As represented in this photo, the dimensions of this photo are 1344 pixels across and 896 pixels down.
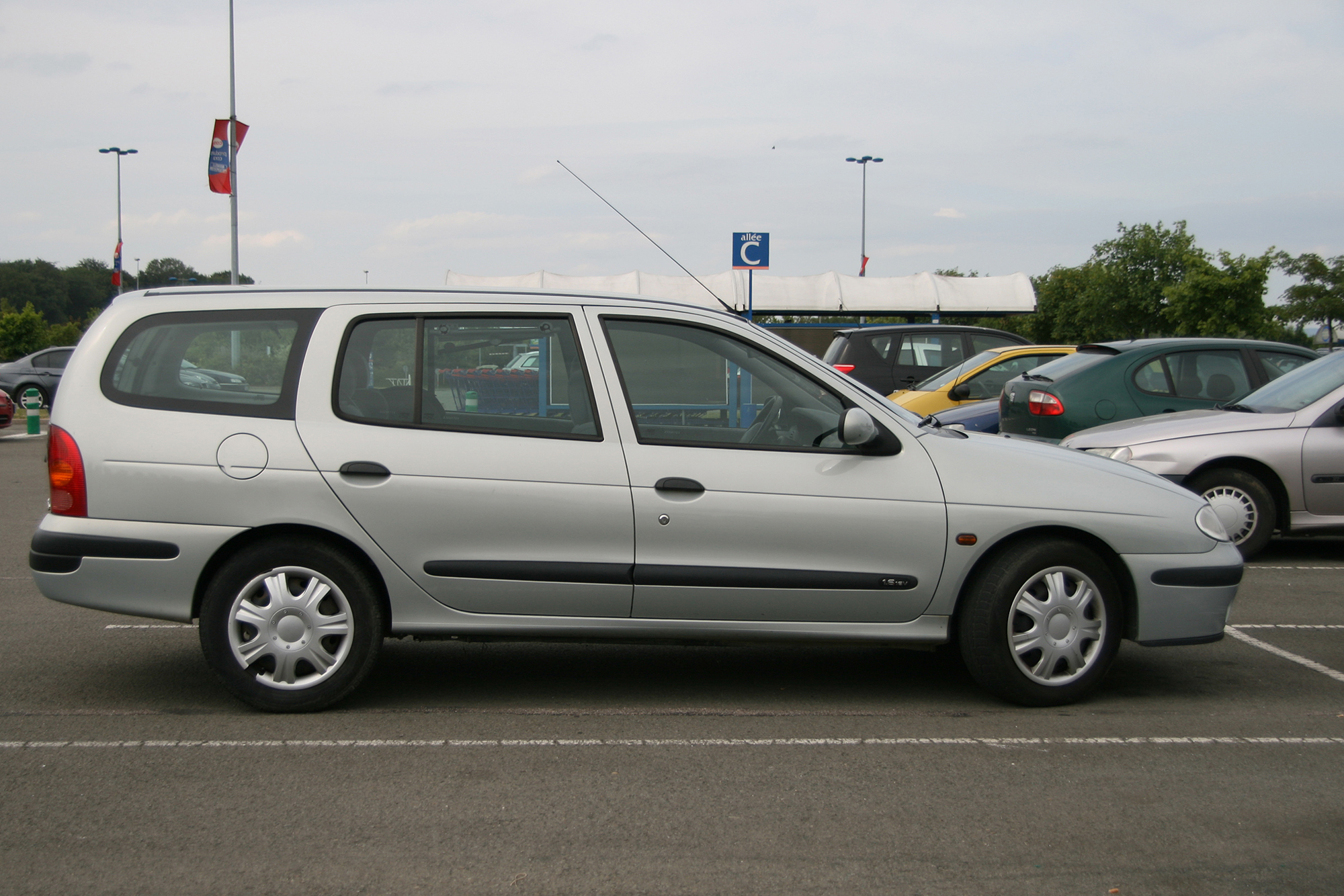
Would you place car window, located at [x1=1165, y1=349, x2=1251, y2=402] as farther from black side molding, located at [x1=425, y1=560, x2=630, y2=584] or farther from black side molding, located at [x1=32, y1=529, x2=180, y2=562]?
black side molding, located at [x1=32, y1=529, x2=180, y2=562]

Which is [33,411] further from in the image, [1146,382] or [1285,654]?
[1285,654]

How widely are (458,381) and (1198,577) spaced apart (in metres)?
3.10

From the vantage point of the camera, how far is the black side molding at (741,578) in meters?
4.55

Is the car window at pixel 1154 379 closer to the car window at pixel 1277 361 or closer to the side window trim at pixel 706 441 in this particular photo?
the car window at pixel 1277 361

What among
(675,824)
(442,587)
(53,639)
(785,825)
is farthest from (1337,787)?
(53,639)

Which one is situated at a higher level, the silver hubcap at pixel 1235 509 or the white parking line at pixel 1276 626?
the silver hubcap at pixel 1235 509

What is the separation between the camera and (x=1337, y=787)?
12.9 ft

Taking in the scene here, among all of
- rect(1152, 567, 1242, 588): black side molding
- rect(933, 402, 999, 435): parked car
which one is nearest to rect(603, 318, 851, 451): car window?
rect(1152, 567, 1242, 588): black side molding

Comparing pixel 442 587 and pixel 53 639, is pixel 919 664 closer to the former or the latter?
pixel 442 587

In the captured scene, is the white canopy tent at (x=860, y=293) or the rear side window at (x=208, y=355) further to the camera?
the white canopy tent at (x=860, y=293)

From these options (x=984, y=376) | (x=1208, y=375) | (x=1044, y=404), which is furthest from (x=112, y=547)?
(x=984, y=376)

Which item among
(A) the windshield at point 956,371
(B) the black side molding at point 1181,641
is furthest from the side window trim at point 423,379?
(A) the windshield at point 956,371

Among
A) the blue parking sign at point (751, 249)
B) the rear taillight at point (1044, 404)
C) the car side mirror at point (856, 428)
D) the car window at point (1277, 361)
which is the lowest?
the car side mirror at point (856, 428)

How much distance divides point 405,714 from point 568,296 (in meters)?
1.81
